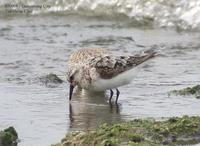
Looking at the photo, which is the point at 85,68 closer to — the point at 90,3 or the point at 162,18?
the point at 162,18

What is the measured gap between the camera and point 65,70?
10133mm

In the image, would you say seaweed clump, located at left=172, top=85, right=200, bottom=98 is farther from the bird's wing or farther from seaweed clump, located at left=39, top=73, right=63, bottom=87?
seaweed clump, located at left=39, top=73, right=63, bottom=87

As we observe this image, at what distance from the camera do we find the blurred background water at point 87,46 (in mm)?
7391

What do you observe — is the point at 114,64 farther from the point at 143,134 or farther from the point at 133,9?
the point at 133,9

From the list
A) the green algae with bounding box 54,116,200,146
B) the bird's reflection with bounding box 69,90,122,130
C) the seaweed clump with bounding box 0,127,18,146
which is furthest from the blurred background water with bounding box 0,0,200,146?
the green algae with bounding box 54,116,200,146

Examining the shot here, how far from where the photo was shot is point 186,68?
9.79m

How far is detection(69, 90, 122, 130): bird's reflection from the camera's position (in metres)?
7.13

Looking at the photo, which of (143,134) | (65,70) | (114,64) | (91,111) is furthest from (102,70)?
(143,134)

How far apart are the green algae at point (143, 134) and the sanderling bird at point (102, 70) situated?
2042mm

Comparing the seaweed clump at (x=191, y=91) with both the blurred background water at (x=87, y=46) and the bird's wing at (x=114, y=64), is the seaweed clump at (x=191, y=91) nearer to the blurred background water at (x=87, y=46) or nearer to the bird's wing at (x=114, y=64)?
the blurred background water at (x=87, y=46)

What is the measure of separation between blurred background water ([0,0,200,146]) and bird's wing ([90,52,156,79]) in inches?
11.2

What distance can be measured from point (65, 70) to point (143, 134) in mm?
4107

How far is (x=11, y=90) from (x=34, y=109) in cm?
109

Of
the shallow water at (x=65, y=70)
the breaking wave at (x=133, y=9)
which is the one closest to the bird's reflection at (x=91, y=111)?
the shallow water at (x=65, y=70)
